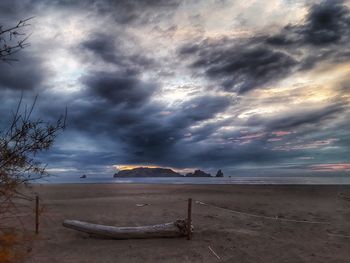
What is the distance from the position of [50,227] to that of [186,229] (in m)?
7.89

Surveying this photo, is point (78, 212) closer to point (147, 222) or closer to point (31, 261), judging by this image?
point (147, 222)

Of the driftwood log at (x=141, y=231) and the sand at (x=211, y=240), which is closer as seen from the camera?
the sand at (x=211, y=240)

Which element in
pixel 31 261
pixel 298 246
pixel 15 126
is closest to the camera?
pixel 15 126

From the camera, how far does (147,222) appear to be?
18.5m

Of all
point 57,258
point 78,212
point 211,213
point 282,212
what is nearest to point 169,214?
point 211,213

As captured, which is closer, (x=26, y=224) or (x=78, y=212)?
(x=26, y=224)

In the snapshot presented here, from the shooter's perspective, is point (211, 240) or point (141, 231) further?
point (211, 240)

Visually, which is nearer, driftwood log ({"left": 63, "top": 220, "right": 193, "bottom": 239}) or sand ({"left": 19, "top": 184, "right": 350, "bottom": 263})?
sand ({"left": 19, "top": 184, "right": 350, "bottom": 263})

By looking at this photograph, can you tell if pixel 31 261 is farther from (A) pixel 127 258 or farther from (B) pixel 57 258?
(A) pixel 127 258

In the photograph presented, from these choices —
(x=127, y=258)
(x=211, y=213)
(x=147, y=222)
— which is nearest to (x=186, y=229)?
(x=127, y=258)

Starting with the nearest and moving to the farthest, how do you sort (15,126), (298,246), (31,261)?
(15,126) < (31,261) < (298,246)

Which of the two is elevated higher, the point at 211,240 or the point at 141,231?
the point at 141,231

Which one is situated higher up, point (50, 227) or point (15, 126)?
point (15, 126)

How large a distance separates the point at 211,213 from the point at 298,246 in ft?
28.0
